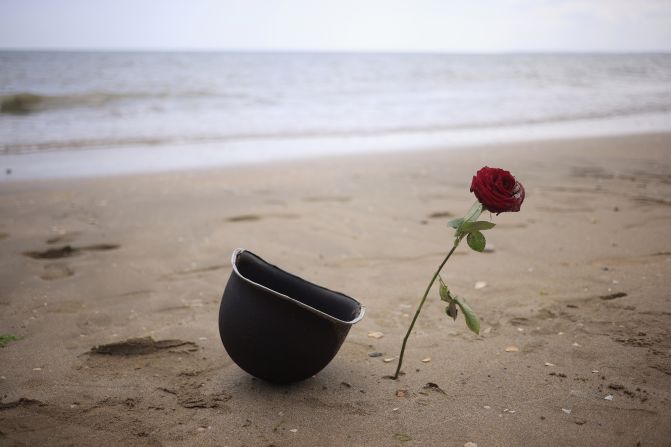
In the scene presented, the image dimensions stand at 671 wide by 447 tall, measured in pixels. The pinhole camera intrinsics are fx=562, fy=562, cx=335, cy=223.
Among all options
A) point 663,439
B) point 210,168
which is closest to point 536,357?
point 663,439

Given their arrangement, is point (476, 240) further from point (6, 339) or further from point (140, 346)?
point (6, 339)

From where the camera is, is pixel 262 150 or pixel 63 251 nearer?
pixel 63 251

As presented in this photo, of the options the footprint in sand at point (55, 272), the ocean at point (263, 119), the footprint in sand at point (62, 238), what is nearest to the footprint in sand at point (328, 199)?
the footprint in sand at point (62, 238)

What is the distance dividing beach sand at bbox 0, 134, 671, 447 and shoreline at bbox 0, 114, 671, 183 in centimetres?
138

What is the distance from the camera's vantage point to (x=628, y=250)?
15.1 feet

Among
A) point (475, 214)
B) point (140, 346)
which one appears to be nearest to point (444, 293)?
point (475, 214)

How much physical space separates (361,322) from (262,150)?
24.2ft

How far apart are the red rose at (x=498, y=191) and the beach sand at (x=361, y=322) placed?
0.97 metres

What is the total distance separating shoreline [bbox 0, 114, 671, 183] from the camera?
336 inches

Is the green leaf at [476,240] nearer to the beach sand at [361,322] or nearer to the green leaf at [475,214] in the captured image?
the green leaf at [475,214]

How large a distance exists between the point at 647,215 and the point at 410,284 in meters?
2.83

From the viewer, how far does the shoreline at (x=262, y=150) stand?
8.52 metres

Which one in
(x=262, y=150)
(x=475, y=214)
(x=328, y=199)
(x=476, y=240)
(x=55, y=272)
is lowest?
(x=262, y=150)

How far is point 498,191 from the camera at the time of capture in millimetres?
2311
